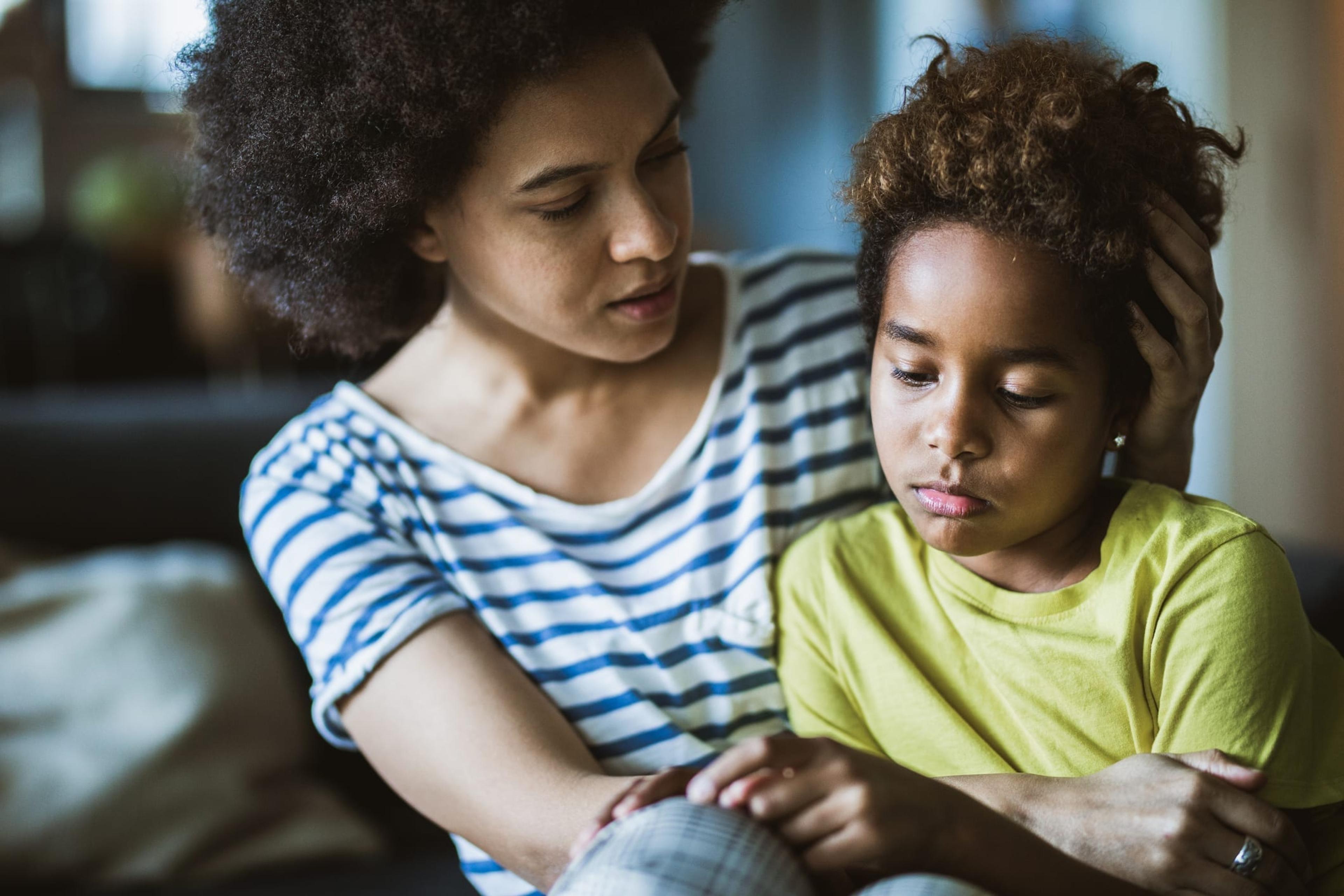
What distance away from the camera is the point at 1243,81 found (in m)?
2.85

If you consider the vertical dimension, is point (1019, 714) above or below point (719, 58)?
below

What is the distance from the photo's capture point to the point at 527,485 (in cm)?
121

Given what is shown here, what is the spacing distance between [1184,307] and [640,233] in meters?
0.45

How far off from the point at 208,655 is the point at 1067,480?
4.16ft

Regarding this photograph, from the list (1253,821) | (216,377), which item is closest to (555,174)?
(1253,821)

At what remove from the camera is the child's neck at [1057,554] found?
98 cm

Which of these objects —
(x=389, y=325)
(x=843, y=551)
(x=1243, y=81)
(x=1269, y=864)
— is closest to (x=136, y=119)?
(x=389, y=325)

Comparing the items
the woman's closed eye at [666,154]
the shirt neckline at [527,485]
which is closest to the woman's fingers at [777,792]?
the shirt neckline at [527,485]

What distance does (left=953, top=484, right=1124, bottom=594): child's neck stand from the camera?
0.98m

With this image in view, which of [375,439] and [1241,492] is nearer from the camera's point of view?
[375,439]

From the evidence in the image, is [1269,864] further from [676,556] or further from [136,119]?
[136,119]

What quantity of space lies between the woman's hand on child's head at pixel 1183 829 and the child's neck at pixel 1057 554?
168 millimetres

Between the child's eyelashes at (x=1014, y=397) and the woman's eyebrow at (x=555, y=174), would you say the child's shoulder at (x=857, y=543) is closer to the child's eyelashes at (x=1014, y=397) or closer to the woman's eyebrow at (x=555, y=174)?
the child's eyelashes at (x=1014, y=397)

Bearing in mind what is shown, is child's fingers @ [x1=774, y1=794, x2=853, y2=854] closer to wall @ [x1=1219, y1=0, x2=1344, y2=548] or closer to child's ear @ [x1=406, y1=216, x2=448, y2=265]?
child's ear @ [x1=406, y1=216, x2=448, y2=265]
